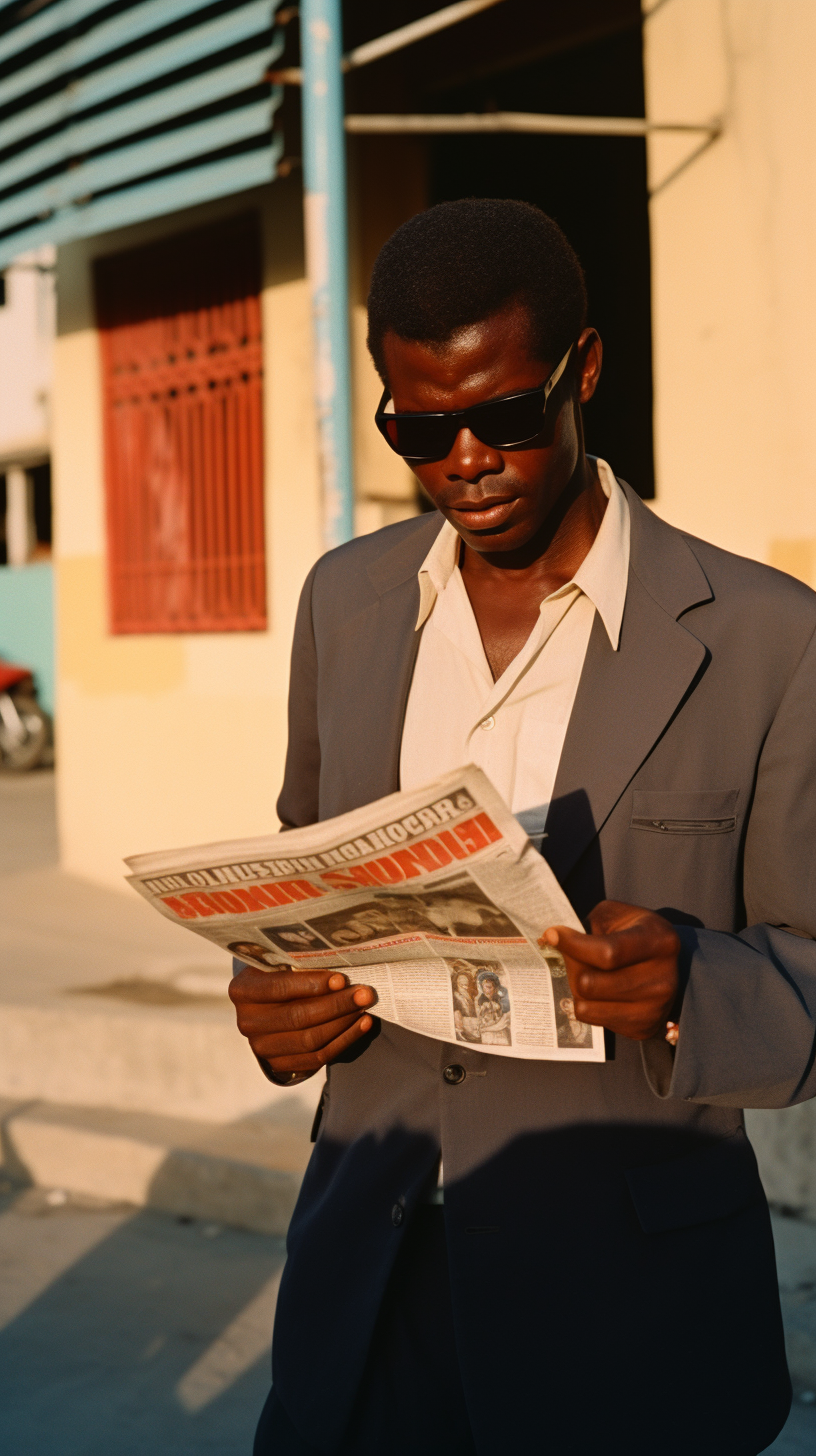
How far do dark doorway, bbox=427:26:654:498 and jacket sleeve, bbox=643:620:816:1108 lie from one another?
179 inches

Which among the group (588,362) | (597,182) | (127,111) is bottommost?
(588,362)

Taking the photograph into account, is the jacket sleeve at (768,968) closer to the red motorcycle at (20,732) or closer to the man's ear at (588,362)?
the man's ear at (588,362)

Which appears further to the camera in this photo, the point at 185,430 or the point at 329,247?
the point at 185,430

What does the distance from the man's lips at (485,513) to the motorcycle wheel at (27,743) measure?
1160 cm

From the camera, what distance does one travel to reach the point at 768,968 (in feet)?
4.70

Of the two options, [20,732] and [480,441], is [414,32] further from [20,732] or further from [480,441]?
→ [20,732]

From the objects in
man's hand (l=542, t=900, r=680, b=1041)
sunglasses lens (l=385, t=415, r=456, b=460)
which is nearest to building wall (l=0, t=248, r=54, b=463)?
sunglasses lens (l=385, t=415, r=456, b=460)

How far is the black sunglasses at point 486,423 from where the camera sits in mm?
1527

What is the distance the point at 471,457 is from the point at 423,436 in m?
0.06

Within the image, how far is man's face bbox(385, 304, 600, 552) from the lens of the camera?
1.53 metres

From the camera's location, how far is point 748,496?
412 centimetres

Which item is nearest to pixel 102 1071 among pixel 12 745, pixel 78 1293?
pixel 78 1293

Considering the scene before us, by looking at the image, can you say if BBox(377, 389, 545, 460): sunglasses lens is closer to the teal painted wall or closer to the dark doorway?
the dark doorway

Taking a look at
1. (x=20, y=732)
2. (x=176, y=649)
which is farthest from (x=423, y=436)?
(x=20, y=732)
